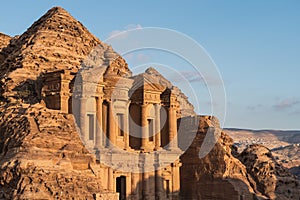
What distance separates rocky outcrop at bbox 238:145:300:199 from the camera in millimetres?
66438

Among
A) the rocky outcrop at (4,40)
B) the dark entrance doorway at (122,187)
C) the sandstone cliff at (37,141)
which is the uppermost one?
the rocky outcrop at (4,40)

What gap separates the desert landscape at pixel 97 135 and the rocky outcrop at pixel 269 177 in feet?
0.39

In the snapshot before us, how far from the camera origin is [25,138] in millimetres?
46531

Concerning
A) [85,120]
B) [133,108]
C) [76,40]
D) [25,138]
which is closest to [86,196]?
[25,138]

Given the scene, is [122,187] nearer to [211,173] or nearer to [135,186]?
[135,186]

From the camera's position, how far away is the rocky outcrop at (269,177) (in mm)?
66438

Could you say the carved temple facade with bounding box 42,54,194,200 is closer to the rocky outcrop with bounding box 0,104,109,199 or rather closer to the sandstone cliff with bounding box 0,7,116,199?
the sandstone cliff with bounding box 0,7,116,199

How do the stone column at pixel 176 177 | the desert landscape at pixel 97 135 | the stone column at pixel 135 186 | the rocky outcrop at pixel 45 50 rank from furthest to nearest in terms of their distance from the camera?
the rocky outcrop at pixel 45 50, the stone column at pixel 176 177, the stone column at pixel 135 186, the desert landscape at pixel 97 135

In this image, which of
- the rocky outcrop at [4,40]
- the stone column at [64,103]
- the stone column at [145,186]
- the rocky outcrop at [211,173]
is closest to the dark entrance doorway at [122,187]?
the stone column at [145,186]

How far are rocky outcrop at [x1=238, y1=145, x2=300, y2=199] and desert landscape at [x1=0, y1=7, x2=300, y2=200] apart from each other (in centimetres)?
12

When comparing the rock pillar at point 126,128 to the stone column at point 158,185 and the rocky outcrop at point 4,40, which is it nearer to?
the stone column at point 158,185

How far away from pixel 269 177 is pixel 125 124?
18713mm

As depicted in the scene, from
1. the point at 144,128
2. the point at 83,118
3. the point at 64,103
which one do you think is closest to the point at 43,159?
the point at 83,118

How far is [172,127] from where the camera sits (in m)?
62.6
